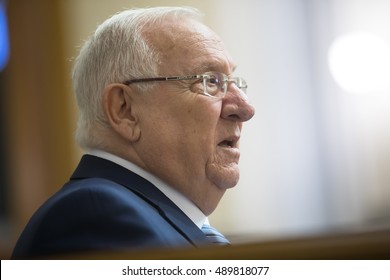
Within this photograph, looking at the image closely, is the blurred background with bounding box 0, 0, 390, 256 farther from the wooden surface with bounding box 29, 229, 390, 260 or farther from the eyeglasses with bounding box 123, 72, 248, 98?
the wooden surface with bounding box 29, 229, 390, 260

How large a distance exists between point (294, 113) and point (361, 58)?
24 cm

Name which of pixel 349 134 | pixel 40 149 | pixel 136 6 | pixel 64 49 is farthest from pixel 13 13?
pixel 349 134

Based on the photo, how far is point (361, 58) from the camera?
181 centimetres

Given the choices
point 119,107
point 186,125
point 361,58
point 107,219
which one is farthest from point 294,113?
point 107,219

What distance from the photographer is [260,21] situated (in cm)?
174

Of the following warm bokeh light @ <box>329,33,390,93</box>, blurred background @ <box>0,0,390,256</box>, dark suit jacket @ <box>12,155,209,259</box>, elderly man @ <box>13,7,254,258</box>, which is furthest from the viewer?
warm bokeh light @ <box>329,33,390,93</box>

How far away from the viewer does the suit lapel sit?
1.46m

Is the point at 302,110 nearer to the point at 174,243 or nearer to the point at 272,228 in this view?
the point at 272,228

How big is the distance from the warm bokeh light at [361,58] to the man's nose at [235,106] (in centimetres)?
32

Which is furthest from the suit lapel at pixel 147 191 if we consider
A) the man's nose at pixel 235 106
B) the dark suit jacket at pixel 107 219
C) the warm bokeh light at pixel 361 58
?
the warm bokeh light at pixel 361 58

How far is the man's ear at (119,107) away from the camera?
1517 mm

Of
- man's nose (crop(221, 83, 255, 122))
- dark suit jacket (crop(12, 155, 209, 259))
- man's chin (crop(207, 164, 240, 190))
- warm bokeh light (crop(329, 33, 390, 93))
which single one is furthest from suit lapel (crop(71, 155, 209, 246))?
warm bokeh light (crop(329, 33, 390, 93))

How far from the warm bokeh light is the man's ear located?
1.87ft

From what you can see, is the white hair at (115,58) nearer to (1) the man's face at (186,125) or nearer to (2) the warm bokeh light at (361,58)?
(1) the man's face at (186,125)
